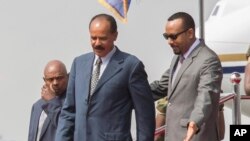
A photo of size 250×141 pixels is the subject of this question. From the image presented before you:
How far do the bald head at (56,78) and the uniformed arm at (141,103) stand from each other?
74 cm

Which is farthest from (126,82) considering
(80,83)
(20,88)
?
(20,88)

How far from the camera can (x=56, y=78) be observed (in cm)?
486

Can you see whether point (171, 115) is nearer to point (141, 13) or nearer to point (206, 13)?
point (141, 13)

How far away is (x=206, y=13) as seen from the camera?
9.67 m

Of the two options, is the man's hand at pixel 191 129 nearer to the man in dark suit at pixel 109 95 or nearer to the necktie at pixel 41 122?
the man in dark suit at pixel 109 95

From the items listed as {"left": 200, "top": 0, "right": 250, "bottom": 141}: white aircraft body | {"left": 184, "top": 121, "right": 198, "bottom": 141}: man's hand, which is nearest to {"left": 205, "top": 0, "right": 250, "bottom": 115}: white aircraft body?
{"left": 200, "top": 0, "right": 250, "bottom": 141}: white aircraft body

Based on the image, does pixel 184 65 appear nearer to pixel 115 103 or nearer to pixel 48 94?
pixel 115 103

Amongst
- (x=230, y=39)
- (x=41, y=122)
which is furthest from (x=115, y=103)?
(x=230, y=39)

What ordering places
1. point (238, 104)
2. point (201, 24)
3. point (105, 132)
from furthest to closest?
point (201, 24) < point (238, 104) < point (105, 132)

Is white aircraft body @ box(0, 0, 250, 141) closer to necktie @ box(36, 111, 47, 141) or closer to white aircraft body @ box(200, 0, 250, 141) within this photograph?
white aircraft body @ box(200, 0, 250, 141)

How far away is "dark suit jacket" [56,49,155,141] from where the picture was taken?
419 centimetres

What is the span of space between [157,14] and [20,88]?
4.84 ft

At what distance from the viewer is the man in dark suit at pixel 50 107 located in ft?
15.8

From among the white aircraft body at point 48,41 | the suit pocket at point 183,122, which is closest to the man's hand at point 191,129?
the suit pocket at point 183,122
